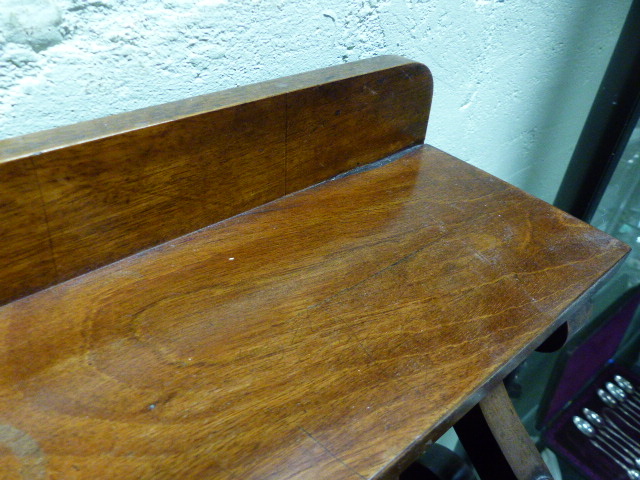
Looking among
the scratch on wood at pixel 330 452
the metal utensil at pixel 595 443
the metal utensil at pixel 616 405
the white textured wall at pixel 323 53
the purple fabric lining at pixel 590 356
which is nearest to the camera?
the scratch on wood at pixel 330 452

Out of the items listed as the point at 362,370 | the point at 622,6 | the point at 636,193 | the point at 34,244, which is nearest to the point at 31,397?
the point at 34,244

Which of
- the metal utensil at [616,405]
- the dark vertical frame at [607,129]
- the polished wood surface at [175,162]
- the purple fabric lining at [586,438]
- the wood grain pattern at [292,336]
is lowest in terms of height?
the purple fabric lining at [586,438]

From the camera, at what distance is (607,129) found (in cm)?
130

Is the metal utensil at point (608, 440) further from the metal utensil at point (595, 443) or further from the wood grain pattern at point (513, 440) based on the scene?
the wood grain pattern at point (513, 440)

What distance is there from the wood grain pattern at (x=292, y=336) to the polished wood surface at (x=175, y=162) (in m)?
0.02

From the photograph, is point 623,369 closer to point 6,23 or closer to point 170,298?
point 170,298

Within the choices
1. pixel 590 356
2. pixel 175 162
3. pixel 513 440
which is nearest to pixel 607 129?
pixel 590 356

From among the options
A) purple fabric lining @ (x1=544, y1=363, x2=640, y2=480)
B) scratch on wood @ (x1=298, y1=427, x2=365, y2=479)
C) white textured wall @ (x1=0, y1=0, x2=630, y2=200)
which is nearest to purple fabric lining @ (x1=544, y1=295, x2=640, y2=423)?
purple fabric lining @ (x1=544, y1=363, x2=640, y2=480)

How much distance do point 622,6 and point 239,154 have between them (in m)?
1.00

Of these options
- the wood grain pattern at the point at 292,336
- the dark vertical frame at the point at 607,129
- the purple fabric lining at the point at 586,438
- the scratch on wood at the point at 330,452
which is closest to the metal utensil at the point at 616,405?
the purple fabric lining at the point at 586,438

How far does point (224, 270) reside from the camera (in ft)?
1.62

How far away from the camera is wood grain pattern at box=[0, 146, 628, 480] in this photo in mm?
349

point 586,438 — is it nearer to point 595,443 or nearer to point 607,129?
point 595,443

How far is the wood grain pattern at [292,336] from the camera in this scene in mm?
349
